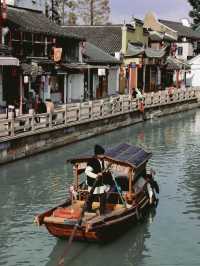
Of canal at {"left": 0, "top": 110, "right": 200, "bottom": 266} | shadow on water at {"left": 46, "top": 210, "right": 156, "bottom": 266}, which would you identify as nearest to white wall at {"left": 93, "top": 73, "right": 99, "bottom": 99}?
canal at {"left": 0, "top": 110, "right": 200, "bottom": 266}

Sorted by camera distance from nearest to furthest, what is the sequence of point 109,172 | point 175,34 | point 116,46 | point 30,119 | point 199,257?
point 199,257 < point 109,172 < point 30,119 < point 116,46 < point 175,34

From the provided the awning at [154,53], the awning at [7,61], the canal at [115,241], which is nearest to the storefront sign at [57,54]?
the awning at [7,61]

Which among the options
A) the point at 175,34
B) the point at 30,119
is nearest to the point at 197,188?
the point at 30,119

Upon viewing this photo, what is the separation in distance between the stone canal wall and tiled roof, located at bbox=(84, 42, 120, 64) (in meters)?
5.30

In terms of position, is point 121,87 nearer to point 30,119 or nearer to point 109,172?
point 30,119

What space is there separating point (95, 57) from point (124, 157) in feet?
98.2

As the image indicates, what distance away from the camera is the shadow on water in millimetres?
13453

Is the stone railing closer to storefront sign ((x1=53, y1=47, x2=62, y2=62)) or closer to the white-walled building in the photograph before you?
storefront sign ((x1=53, y1=47, x2=62, y2=62))

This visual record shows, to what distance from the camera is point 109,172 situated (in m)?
15.1

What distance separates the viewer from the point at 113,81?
167 feet

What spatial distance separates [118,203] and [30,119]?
1103 centimetres

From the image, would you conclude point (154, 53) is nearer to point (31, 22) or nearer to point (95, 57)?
point (95, 57)

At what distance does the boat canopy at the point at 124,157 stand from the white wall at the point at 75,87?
24.6m

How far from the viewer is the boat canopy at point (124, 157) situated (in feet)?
49.9
